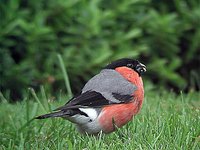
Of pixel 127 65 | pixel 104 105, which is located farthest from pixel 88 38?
pixel 104 105

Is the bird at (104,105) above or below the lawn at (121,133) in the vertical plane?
above

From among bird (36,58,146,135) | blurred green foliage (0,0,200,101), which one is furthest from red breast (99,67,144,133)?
blurred green foliage (0,0,200,101)

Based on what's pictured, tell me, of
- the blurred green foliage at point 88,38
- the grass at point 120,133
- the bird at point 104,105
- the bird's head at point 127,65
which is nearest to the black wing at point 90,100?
the bird at point 104,105

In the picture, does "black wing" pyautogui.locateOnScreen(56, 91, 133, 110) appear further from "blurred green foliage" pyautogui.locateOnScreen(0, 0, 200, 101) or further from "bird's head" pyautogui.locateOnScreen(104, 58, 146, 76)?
"blurred green foliage" pyautogui.locateOnScreen(0, 0, 200, 101)

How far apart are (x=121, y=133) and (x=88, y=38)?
3132 millimetres

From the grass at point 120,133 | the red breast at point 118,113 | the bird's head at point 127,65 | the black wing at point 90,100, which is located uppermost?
the bird's head at point 127,65

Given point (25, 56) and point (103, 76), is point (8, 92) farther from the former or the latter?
point (103, 76)

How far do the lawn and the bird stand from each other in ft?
0.30

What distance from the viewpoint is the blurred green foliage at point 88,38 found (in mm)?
7418

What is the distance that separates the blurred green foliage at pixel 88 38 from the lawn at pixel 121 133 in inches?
71.4

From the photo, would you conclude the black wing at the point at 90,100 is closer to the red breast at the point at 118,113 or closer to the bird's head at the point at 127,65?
the red breast at the point at 118,113

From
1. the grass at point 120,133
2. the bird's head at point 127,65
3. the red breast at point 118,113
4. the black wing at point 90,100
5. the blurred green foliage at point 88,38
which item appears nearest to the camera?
the grass at point 120,133

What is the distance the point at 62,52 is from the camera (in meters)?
7.77

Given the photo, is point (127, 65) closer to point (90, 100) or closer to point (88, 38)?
point (90, 100)
